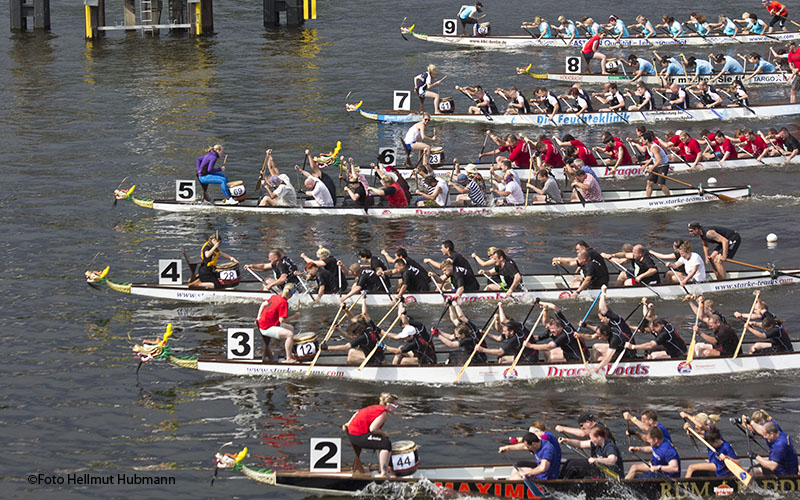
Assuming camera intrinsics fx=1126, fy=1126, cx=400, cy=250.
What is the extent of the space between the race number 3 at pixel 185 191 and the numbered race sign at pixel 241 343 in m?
12.2

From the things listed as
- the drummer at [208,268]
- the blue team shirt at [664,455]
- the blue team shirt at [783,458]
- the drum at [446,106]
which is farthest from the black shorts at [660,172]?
the blue team shirt at [664,455]

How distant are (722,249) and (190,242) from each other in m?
14.6

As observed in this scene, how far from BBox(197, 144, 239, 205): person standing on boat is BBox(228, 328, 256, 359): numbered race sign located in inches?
463

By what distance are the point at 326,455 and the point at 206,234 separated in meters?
15.6

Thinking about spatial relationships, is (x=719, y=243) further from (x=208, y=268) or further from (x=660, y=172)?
(x=208, y=268)

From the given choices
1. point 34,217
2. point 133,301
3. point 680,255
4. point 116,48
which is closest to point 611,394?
point 680,255

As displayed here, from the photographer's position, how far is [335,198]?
34062mm

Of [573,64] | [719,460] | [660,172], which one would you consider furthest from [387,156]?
[719,460]

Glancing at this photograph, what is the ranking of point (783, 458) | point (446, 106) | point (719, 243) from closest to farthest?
1. point (783, 458)
2. point (719, 243)
3. point (446, 106)

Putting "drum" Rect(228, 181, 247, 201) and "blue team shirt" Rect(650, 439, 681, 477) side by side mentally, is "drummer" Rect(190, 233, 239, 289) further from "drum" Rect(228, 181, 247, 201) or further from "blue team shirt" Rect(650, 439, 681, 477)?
"blue team shirt" Rect(650, 439, 681, 477)

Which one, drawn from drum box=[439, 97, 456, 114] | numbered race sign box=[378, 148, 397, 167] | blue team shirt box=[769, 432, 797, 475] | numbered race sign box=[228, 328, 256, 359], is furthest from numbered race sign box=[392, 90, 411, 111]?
blue team shirt box=[769, 432, 797, 475]

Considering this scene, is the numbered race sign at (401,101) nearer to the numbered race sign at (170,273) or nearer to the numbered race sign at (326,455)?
the numbered race sign at (170,273)

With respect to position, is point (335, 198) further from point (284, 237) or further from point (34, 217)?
point (34, 217)

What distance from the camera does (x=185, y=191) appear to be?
34.5 meters
